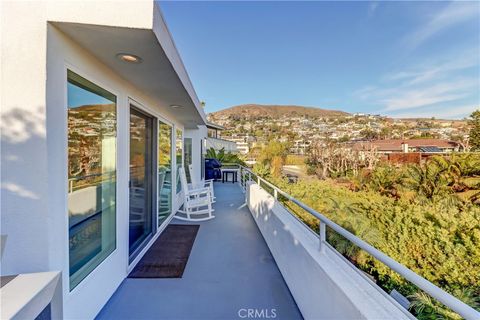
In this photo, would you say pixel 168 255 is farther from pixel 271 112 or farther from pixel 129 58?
pixel 271 112

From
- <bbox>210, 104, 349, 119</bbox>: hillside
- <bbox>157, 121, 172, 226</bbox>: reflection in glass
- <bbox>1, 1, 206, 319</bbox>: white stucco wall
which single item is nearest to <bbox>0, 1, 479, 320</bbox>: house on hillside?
<bbox>1, 1, 206, 319</bbox>: white stucco wall

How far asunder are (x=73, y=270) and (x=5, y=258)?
507mm

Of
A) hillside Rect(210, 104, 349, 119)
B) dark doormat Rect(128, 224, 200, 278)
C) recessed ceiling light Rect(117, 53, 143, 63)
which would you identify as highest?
hillside Rect(210, 104, 349, 119)

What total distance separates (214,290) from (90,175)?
5.72 feet

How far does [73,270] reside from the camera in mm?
2016

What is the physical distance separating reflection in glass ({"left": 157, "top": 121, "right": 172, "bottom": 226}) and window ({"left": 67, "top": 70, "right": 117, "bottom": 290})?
1950mm

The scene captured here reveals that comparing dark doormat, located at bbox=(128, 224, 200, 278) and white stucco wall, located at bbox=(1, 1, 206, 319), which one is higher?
white stucco wall, located at bbox=(1, 1, 206, 319)

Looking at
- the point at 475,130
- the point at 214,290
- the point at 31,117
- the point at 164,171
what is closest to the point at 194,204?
the point at 164,171

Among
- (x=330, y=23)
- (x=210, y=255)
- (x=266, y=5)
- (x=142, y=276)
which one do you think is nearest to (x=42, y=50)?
(x=142, y=276)

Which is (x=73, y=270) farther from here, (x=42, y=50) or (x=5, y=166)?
(x=42, y=50)

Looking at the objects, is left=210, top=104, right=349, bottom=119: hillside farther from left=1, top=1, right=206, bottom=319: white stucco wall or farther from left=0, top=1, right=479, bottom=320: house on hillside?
left=1, top=1, right=206, bottom=319: white stucco wall

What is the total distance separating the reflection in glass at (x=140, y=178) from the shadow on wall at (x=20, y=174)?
167cm

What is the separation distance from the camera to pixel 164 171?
4.99 m

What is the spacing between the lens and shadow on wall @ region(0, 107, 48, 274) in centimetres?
162
